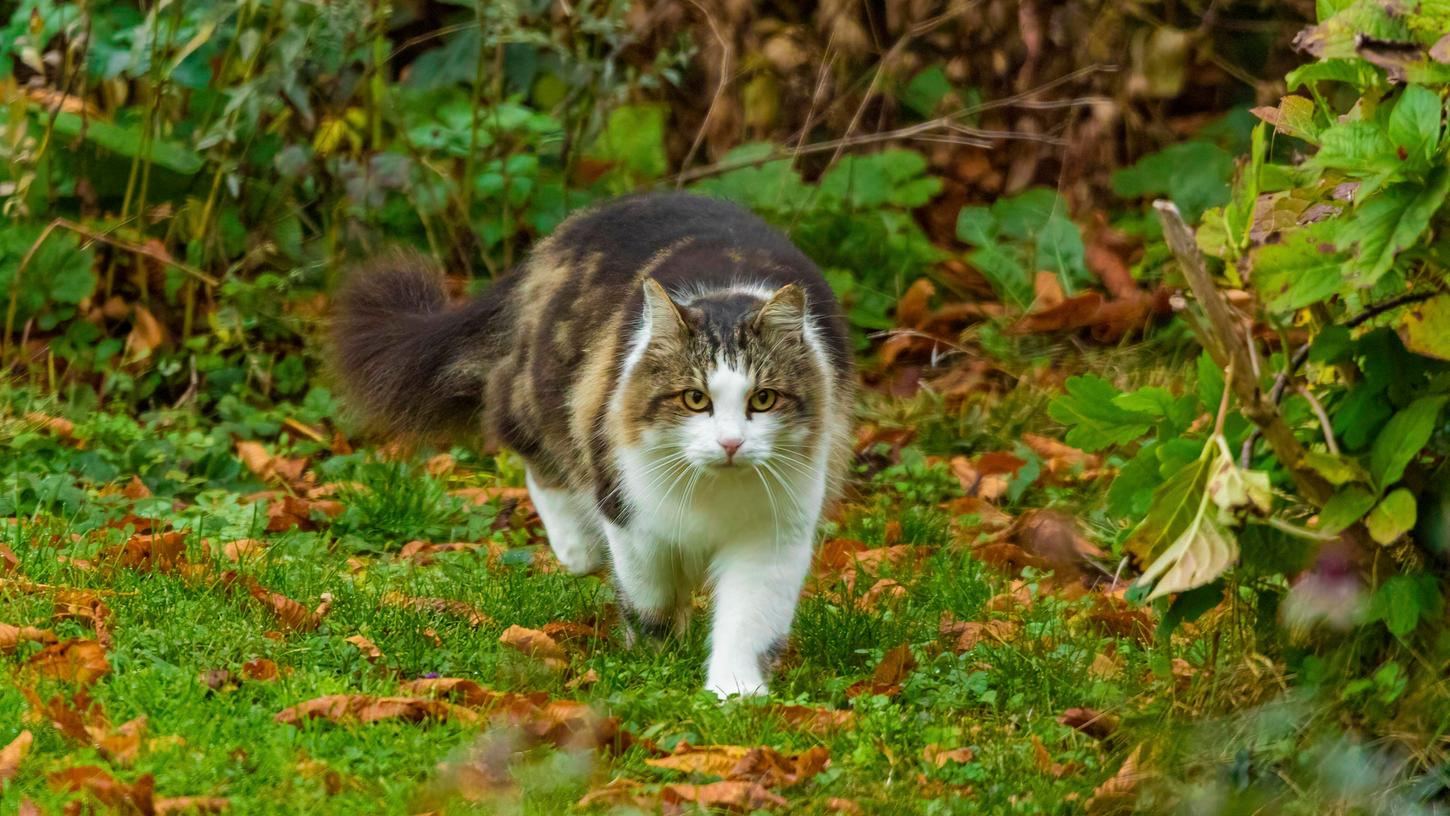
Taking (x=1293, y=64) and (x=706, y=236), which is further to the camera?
(x=1293, y=64)

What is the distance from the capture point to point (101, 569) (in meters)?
4.04

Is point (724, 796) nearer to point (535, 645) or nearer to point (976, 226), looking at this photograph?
point (535, 645)

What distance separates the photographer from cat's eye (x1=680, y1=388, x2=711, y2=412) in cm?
398

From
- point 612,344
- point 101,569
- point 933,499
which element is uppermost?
point 612,344

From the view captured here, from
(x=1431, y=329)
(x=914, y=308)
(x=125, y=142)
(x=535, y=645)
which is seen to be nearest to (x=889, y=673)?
(x=535, y=645)

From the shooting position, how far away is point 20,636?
137 inches

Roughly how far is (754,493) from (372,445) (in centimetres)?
214

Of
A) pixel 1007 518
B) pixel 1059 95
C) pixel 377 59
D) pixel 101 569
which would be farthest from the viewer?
pixel 1059 95

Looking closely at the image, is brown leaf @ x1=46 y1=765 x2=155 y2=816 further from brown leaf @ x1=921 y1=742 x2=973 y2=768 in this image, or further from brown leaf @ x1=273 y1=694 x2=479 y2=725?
brown leaf @ x1=921 y1=742 x2=973 y2=768

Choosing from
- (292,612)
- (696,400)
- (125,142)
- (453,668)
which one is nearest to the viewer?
(453,668)

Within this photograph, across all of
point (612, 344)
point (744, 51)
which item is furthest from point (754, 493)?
point (744, 51)

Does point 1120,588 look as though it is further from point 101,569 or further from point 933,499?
point 101,569

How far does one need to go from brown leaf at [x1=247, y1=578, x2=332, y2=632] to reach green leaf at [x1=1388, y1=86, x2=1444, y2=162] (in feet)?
8.29

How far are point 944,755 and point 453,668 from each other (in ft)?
3.57
